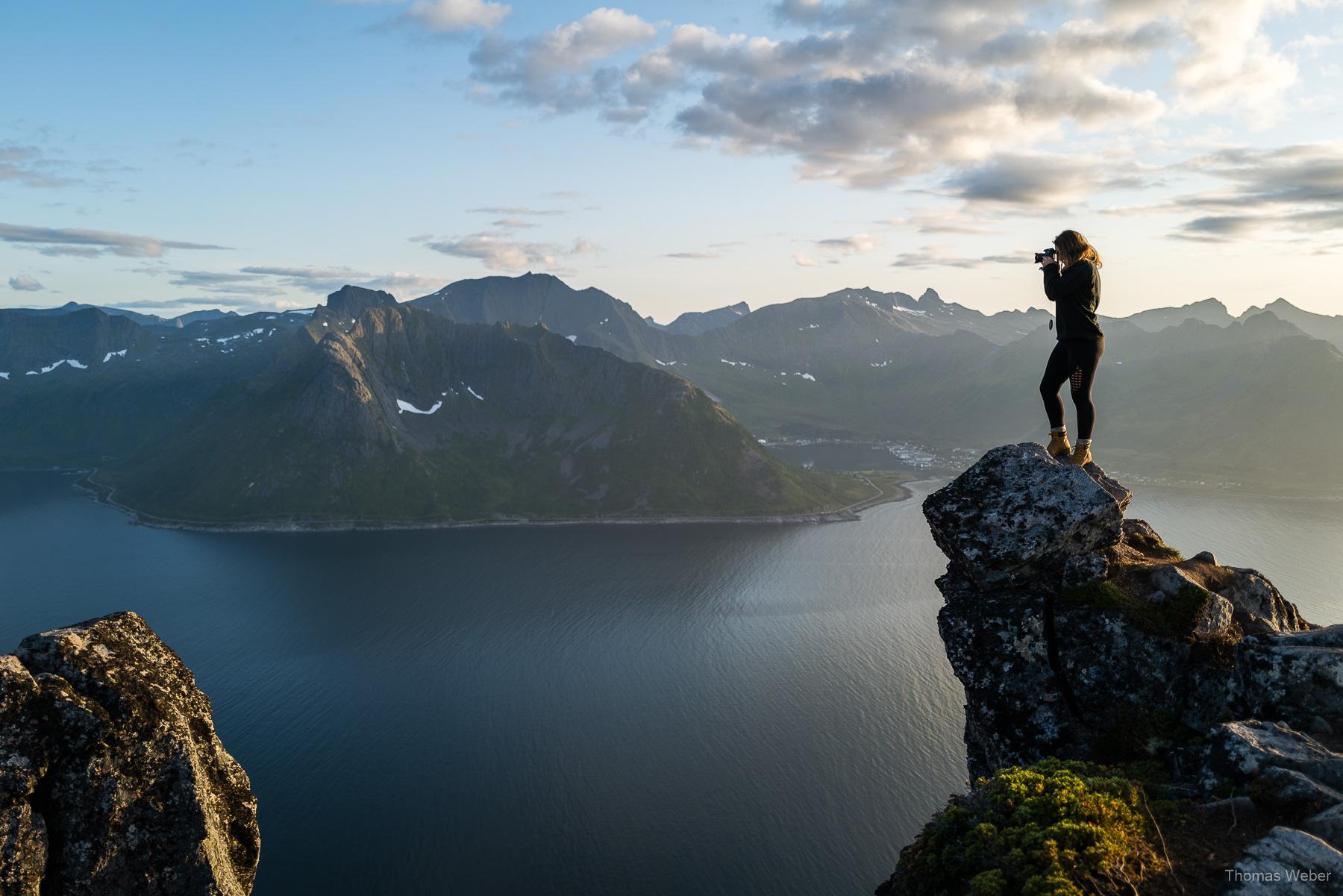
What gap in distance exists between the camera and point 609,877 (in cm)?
7638

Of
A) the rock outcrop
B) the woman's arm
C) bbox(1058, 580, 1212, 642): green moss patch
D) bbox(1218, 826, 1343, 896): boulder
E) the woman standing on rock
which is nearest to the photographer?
bbox(1218, 826, 1343, 896): boulder

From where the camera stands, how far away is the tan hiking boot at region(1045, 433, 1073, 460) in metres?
21.7

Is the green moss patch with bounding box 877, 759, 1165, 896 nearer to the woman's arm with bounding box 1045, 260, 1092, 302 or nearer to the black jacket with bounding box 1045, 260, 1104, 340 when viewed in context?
the black jacket with bounding box 1045, 260, 1104, 340

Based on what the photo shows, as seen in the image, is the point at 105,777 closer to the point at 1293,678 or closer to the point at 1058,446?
the point at 1058,446

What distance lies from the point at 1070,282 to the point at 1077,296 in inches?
21.5

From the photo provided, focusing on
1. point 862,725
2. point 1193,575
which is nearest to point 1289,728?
point 1193,575

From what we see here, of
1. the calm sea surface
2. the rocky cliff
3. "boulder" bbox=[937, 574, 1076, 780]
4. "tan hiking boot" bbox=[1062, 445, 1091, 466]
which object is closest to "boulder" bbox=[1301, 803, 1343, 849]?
the rocky cliff

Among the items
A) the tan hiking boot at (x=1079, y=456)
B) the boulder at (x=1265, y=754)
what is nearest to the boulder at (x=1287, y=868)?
the boulder at (x=1265, y=754)

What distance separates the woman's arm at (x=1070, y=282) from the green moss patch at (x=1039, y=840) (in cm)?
1233

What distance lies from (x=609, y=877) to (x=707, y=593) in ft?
330

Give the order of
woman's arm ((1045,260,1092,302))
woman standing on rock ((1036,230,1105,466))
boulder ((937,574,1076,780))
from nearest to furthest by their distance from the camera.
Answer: woman's arm ((1045,260,1092,302)) → woman standing on rock ((1036,230,1105,466)) → boulder ((937,574,1076,780))

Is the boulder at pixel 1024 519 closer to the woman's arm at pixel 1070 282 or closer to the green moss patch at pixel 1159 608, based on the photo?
the green moss patch at pixel 1159 608

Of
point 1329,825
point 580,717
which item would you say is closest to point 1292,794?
point 1329,825

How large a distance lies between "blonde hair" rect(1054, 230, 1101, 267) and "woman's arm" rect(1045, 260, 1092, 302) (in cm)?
30
